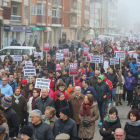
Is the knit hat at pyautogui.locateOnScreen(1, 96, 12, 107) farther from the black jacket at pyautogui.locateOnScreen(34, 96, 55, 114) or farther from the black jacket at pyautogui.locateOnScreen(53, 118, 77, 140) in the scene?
the black jacket at pyautogui.locateOnScreen(34, 96, 55, 114)

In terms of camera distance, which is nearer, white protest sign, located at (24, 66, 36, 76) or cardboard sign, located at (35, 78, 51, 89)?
cardboard sign, located at (35, 78, 51, 89)

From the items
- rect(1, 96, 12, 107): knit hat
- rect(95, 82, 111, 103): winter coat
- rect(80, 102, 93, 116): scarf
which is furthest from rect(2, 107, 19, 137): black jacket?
rect(95, 82, 111, 103): winter coat

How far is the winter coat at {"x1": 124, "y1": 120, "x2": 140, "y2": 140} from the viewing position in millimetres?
6543

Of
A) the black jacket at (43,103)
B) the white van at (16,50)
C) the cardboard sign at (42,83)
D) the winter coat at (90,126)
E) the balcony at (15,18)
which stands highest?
the balcony at (15,18)

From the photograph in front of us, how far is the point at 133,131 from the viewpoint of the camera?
6590mm

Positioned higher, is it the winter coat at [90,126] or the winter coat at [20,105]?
the winter coat at [20,105]

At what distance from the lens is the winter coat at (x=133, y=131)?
6.54 m

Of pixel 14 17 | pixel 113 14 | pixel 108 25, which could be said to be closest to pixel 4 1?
pixel 14 17

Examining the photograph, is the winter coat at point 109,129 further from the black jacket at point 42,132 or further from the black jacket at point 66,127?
the black jacket at point 42,132

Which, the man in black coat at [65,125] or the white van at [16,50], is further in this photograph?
the white van at [16,50]

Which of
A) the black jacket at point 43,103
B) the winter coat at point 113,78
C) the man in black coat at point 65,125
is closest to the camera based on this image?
the man in black coat at point 65,125

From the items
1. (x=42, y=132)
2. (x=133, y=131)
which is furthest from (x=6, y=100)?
(x=133, y=131)

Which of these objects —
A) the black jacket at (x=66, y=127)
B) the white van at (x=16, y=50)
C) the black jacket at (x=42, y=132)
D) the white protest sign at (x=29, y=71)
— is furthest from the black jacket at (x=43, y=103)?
the white van at (x=16, y=50)

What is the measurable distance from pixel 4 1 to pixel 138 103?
2513cm
